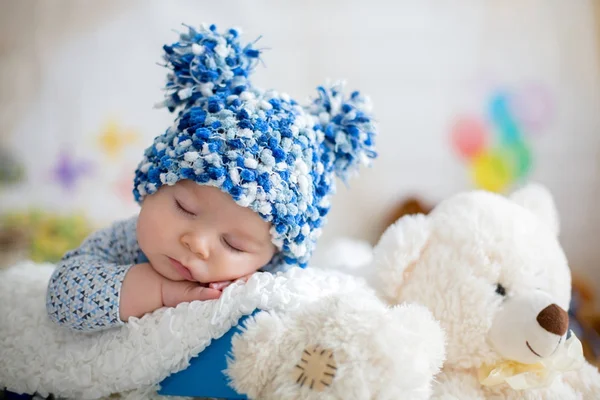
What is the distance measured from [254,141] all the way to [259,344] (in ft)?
0.93

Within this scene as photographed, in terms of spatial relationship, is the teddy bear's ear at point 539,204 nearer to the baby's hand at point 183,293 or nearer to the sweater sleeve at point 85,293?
the baby's hand at point 183,293

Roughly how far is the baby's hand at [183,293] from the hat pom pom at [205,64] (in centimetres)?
30

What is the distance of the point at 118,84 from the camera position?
149 cm

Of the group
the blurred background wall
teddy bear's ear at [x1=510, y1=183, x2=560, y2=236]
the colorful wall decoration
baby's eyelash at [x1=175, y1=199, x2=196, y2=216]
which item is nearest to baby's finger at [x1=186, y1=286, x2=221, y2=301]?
baby's eyelash at [x1=175, y1=199, x2=196, y2=216]

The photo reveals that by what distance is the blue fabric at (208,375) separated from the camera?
0.67 meters

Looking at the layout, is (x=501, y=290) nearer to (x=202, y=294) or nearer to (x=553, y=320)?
(x=553, y=320)

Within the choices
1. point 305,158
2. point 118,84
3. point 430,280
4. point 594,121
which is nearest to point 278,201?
point 305,158

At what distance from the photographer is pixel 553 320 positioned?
72 cm

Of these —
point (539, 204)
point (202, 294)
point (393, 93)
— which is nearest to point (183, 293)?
point (202, 294)

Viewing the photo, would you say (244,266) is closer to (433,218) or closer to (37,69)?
(433,218)

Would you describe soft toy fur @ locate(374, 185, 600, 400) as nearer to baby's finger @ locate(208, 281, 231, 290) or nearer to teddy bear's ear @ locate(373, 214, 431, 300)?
teddy bear's ear @ locate(373, 214, 431, 300)

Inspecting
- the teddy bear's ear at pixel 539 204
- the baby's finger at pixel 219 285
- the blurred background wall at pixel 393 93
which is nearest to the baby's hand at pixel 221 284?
the baby's finger at pixel 219 285

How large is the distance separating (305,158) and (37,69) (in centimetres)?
99

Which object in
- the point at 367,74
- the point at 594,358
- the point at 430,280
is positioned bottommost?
the point at 594,358
